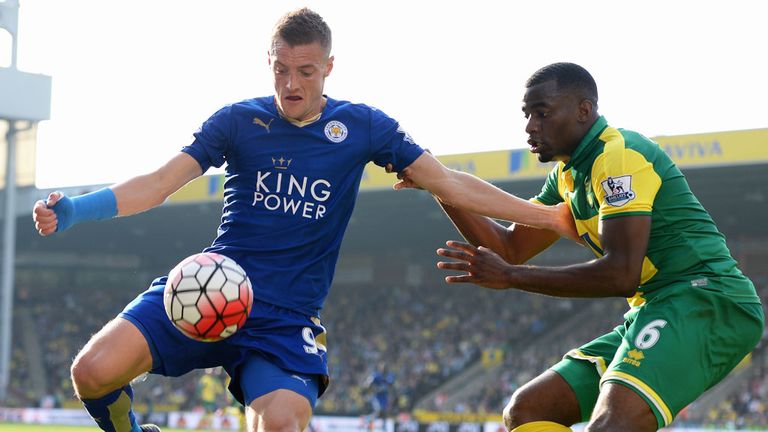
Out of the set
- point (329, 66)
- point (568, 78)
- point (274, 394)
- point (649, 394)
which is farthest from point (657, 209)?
point (274, 394)

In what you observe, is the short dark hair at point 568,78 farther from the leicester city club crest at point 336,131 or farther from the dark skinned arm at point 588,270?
the leicester city club crest at point 336,131

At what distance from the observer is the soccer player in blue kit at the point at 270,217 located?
5.54 metres

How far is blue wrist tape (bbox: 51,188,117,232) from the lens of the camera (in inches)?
214

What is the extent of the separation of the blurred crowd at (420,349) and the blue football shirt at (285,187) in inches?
824

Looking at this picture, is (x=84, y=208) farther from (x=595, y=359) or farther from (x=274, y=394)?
(x=595, y=359)

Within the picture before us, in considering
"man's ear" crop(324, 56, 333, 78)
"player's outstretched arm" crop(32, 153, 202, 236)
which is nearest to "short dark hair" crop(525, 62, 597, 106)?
"man's ear" crop(324, 56, 333, 78)

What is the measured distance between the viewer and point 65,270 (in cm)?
4909

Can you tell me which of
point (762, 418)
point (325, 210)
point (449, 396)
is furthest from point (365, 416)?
point (325, 210)

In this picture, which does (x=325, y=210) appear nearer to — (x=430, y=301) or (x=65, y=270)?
(x=430, y=301)

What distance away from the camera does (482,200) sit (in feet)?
20.3

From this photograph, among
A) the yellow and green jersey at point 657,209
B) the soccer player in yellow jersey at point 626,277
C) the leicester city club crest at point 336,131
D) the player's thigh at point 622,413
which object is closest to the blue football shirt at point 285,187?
the leicester city club crest at point 336,131

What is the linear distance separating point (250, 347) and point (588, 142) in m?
2.04

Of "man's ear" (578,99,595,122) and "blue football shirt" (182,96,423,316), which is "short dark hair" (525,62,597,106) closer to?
"man's ear" (578,99,595,122)

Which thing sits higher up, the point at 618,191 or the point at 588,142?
the point at 588,142
